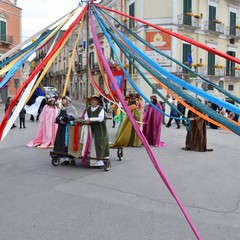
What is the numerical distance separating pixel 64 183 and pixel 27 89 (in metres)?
1.83

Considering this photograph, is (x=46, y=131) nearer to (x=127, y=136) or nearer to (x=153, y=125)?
(x=127, y=136)

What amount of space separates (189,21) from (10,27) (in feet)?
63.9

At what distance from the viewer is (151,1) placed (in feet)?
79.2

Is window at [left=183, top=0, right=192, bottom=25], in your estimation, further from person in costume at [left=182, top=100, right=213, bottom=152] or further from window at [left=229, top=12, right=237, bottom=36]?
person in costume at [left=182, top=100, right=213, bottom=152]

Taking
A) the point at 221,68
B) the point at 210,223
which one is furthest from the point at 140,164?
the point at 221,68

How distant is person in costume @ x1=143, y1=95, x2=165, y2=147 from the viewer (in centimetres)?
1034

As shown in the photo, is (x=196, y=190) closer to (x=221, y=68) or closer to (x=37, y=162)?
(x=37, y=162)

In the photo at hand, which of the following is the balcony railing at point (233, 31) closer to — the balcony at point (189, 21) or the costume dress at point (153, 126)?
the balcony at point (189, 21)

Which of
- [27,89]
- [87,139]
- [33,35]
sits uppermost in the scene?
[33,35]

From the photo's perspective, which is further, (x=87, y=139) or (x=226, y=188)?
(x=87, y=139)

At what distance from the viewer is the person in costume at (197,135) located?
9.46 m

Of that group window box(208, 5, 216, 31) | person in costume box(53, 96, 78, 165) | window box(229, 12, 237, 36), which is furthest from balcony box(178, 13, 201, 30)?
person in costume box(53, 96, 78, 165)

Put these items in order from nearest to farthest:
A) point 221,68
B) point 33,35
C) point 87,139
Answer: point 33,35 < point 87,139 < point 221,68

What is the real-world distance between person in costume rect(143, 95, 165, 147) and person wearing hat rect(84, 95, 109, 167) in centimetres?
359
